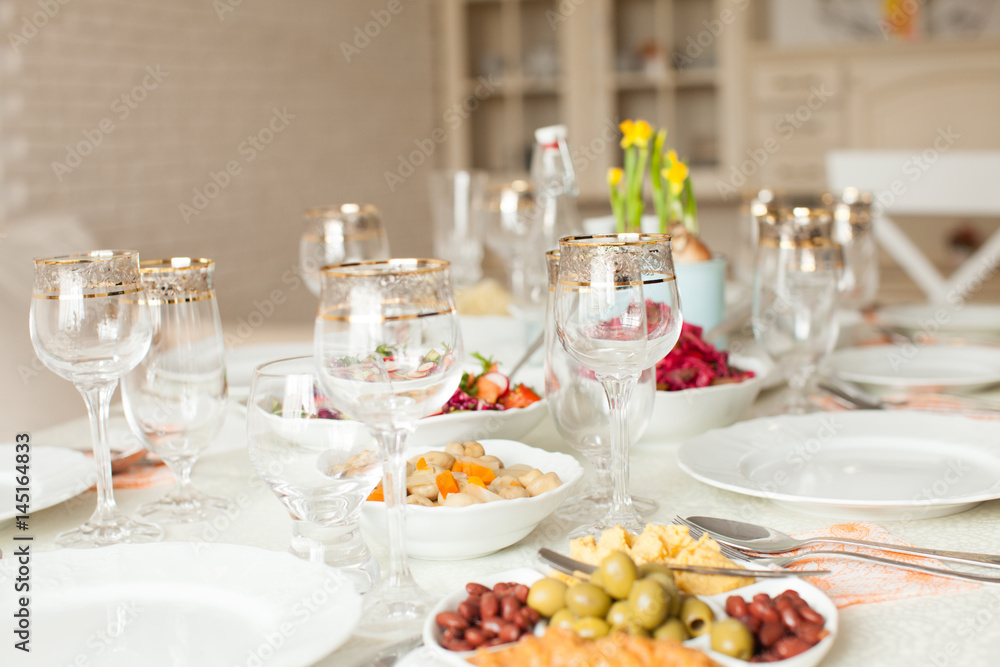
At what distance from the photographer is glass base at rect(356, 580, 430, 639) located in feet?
1.96

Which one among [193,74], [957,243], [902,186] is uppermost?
[193,74]

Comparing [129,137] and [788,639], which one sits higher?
[129,137]

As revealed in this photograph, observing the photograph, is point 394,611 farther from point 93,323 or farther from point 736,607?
point 93,323

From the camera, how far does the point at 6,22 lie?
7.46 feet

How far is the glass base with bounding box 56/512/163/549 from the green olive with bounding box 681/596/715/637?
45 centimetres

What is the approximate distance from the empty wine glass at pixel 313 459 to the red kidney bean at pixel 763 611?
269 millimetres

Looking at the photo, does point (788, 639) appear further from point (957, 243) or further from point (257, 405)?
point (957, 243)

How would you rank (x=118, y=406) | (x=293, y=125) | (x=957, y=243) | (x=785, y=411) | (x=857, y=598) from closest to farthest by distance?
(x=857, y=598) → (x=785, y=411) → (x=118, y=406) → (x=293, y=125) → (x=957, y=243)

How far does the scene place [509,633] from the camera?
1.70 feet

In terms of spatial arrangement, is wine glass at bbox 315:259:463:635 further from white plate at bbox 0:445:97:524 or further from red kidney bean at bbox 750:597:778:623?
white plate at bbox 0:445:97:524

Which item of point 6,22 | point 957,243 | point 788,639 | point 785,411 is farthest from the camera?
point 957,243

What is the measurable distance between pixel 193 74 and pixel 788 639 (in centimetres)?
280

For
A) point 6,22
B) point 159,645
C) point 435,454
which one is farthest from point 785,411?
point 6,22

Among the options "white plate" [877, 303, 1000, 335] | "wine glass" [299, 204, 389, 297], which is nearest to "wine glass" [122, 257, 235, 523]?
"wine glass" [299, 204, 389, 297]
